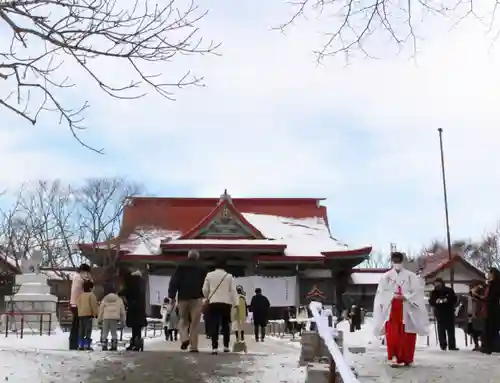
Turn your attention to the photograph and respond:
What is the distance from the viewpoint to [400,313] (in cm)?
963

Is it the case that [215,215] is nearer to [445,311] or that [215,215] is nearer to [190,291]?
[445,311]

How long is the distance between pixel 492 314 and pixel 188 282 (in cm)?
549

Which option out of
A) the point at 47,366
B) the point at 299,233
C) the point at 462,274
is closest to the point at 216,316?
the point at 47,366

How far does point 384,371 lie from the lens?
29.5 ft

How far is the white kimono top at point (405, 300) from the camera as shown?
9578 millimetres

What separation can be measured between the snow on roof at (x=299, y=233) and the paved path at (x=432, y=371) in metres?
21.4

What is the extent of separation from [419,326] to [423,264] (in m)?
48.4

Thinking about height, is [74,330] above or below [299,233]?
below

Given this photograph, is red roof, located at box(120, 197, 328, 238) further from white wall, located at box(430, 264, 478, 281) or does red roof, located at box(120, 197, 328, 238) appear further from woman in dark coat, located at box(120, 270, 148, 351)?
woman in dark coat, located at box(120, 270, 148, 351)

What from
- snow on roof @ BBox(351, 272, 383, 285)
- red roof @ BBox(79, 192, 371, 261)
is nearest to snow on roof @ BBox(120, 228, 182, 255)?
red roof @ BBox(79, 192, 371, 261)

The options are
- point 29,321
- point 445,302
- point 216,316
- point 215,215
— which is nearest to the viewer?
point 216,316

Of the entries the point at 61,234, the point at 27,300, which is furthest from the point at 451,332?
the point at 61,234

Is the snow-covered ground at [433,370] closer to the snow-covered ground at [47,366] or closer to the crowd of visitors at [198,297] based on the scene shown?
the crowd of visitors at [198,297]

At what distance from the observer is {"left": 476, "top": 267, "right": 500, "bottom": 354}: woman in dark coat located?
12719 millimetres
